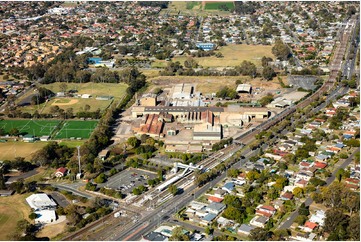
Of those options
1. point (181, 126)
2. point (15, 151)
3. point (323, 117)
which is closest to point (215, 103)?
point (181, 126)

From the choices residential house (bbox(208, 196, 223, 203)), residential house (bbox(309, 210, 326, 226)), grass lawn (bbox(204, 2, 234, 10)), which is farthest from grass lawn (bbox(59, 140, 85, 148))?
grass lawn (bbox(204, 2, 234, 10))

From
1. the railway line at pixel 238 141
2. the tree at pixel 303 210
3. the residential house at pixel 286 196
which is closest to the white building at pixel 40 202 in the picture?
the railway line at pixel 238 141

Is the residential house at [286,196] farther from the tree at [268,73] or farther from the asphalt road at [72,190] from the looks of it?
the tree at [268,73]

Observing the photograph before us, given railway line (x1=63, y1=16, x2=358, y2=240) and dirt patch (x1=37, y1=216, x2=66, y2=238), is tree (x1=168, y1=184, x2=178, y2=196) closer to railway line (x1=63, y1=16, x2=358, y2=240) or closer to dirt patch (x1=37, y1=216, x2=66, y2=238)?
railway line (x1=63, y1=16, x2=358, y2=240)

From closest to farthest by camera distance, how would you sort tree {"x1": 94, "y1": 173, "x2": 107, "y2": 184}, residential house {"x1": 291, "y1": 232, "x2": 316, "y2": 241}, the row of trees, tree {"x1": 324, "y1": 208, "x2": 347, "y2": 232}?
residential house {"x1": 291, "y1": 232, "x2": 316, "y2": 241}
tree {"x1": 324, "y1": 208, "x2": 347, "y2": 232}
tree {"x1": 94, "y1": 173, "x2": 107, "y2": 184}
the row of trees

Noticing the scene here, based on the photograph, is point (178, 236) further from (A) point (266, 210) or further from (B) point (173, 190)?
(A) point (266, 210)

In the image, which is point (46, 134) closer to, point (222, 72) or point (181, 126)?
point (181, 126)
